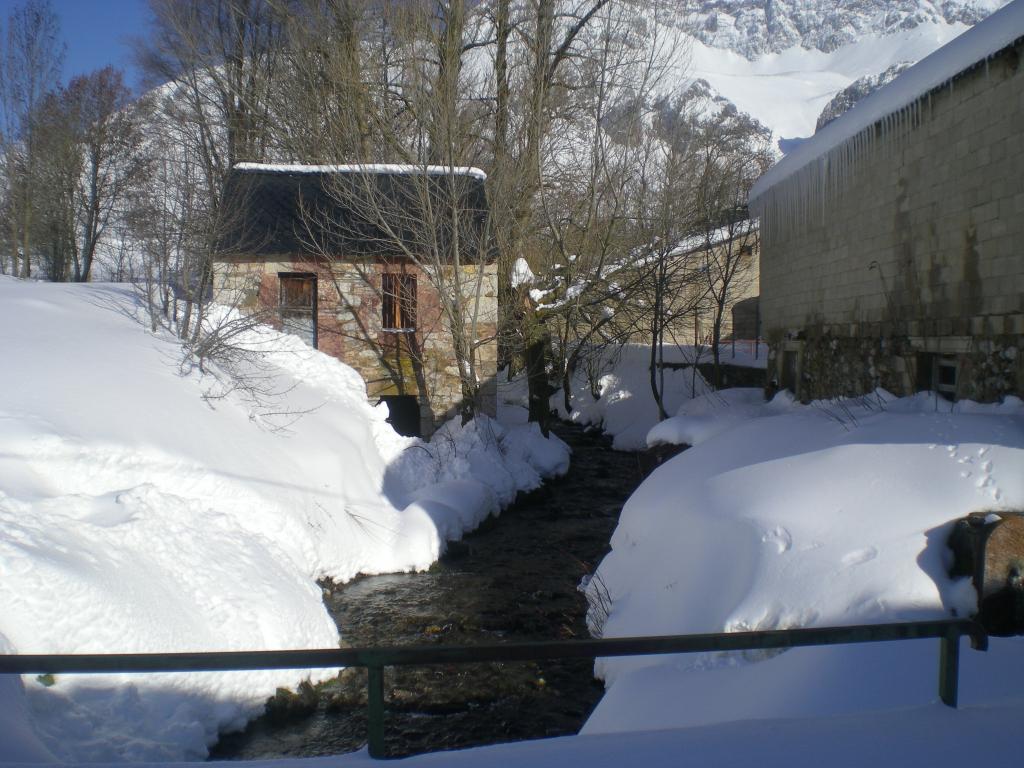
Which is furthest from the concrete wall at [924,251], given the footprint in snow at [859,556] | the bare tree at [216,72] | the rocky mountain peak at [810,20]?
the rocky mountain peak at [810,20]

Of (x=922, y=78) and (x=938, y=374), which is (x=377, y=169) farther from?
(x=938, y=374)

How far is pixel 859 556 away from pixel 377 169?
41.0ft

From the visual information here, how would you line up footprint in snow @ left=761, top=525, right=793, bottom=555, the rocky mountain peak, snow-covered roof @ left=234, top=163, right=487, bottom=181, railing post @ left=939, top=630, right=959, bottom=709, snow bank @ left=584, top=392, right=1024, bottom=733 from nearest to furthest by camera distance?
1. railing post @ left=939, top=630, right=959, bottom=709
2. snow bank @ left=584, top=392, right=1024, bottom=733
3. footprint in snow @ left=761, top=525, right=793, bottom=555
4. snow-covered roof @ left=234, top=163, right=487, bottom=181
5. the rocky mountain peak

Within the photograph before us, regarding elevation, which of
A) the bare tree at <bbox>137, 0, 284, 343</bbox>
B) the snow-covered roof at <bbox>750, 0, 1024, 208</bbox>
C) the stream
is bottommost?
the stream

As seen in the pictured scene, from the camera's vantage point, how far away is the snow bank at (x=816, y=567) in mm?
4027

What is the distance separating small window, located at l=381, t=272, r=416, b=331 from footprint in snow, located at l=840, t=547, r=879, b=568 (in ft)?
36.7

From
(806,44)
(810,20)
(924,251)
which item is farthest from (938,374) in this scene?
(810,20)

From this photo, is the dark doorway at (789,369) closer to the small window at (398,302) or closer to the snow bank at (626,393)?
the snow bank at (626,393)

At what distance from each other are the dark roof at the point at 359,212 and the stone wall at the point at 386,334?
0.40 meters

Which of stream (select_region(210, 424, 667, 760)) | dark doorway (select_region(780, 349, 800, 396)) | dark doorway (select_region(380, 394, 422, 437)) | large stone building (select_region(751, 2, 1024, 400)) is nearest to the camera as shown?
stream (select_region(210, 424, 667, 760))

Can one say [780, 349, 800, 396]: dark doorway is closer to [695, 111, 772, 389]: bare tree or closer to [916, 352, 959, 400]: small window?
[916, 352, 959, 400]: small window

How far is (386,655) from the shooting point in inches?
91.1

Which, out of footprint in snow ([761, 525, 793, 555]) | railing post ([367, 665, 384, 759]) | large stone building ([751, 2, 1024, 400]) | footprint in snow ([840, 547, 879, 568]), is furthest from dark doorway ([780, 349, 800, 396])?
railing post ([367, 665, 384, 759])

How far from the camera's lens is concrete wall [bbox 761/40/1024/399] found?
6.68m
